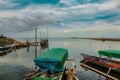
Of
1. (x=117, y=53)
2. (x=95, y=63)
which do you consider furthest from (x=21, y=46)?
(x=117, y=53)

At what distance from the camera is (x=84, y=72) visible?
30.6m

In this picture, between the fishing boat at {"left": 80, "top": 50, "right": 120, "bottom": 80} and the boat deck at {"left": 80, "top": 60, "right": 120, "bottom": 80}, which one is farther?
the fishing boat at {"left": 80, "top": 50, "right": 120, "bottom": 80}

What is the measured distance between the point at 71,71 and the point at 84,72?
1002 centimetres

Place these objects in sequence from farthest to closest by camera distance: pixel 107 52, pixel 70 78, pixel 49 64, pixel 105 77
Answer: pixel 107 52, pixel 105 77, pixel 49 64, pixel 70 78

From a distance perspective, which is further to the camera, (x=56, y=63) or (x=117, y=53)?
(x=117, y=53)

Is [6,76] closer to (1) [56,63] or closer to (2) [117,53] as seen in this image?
(1) [56,63]

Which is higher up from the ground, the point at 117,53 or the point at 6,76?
the point at 117,53

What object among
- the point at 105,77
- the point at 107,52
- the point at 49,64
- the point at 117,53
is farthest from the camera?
the point at 107,52

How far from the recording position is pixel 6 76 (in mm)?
27453

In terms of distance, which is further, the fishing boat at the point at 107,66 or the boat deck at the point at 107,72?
the fishing boat at the point at 107,66

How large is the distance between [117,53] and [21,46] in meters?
65.1

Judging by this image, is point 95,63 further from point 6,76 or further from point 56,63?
point 6,76

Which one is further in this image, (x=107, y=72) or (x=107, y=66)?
(x=107, y=66)

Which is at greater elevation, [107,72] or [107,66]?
[107,66]
